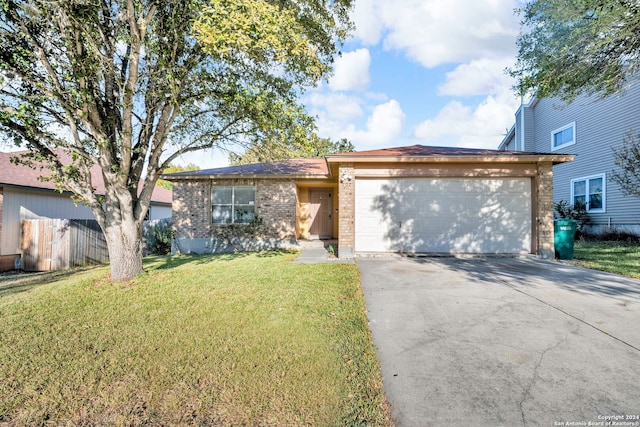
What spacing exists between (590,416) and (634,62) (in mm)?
10990

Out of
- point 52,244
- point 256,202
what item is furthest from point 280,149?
point 52,244

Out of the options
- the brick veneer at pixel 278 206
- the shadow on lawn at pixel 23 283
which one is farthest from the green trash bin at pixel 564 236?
the shadow on lawn at pixel 23 283

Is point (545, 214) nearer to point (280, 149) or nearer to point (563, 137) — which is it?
point (280, 149)

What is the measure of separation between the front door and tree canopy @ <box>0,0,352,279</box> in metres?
6.29

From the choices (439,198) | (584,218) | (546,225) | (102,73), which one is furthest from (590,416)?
(584,218)

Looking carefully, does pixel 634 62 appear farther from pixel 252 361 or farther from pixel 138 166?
pixel 138 166

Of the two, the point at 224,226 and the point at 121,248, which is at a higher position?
the point at 224,226

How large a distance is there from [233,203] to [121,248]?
5653mm

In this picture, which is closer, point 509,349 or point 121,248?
point 509,349

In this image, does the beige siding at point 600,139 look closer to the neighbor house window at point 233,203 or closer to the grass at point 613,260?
the grass at point 613,260

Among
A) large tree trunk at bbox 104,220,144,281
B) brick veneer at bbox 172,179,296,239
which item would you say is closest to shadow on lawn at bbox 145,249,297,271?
brick veneer at bbox 172,179,296,239

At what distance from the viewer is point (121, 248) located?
21.6 feet

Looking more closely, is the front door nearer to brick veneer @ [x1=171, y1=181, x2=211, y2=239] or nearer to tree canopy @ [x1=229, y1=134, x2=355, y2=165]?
brick veneer @ [x1=171, y1=181, x2=211, y2=239]

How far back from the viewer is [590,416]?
225 centimetres
